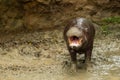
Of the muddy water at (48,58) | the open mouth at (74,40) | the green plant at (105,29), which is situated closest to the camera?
the open mouth at (74,40)

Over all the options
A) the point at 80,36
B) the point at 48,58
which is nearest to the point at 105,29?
the point at 48,58

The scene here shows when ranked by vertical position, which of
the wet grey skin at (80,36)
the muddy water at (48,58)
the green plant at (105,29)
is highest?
the wet grey skin at (80,36)

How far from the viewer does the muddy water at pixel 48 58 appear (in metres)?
7.60

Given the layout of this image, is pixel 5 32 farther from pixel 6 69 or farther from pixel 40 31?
pixel 6 69

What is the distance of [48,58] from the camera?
845 centimetres

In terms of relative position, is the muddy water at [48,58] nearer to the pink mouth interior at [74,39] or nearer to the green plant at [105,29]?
the green plant at [105,29]

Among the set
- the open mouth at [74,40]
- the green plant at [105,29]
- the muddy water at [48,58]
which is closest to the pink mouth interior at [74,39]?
the open mouth at [74,40]

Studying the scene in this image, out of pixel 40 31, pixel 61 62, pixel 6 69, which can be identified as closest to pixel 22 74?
pixel 6 69

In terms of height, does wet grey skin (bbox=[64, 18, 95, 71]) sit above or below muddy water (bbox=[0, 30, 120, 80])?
above

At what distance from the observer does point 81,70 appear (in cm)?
788

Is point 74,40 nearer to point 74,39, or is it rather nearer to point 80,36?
point 74,39

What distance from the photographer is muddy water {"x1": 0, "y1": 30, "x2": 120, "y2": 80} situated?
7.60 meters

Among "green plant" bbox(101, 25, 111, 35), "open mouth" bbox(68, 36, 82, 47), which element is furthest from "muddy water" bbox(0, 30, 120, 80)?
"open mouth" bbox(68, 36, 82, 47)

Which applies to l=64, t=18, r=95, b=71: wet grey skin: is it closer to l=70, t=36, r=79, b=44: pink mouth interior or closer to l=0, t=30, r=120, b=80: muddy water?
l=70, t=36, r=79, b=44: pink mouth interior
